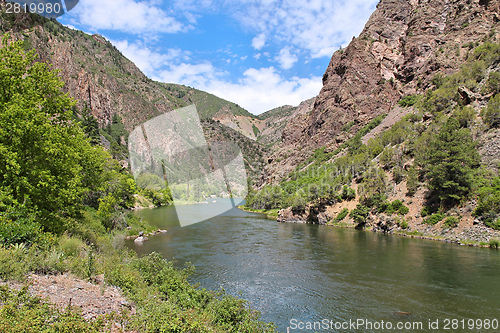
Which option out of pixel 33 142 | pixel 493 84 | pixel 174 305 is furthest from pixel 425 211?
pixel 33 142

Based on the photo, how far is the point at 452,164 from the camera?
33594 millimetres

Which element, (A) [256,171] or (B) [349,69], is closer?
(B) [349,69]

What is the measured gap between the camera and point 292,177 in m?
97.1

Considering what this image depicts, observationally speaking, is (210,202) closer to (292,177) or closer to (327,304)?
(292,177)

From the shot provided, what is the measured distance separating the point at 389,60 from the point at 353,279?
103 metres

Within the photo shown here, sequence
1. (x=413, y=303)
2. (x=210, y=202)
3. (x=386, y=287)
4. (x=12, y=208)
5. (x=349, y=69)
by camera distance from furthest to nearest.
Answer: (x=349, y=69) → (x=210, y=202) → (x=386, y=287) → (x=413, y=303) → (x=12, y=208)

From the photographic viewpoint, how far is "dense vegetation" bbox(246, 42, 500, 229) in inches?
1302

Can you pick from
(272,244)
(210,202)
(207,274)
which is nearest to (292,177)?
(210,202)

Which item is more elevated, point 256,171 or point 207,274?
point 256,171

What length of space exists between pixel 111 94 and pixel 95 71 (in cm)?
1234

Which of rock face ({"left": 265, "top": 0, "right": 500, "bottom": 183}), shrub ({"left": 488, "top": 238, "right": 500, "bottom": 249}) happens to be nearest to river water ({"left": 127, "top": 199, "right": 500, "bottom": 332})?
shrub ({"left": 488, "top": 238, "right": 500, "bottom": 249})

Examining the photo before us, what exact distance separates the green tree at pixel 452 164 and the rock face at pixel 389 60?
42.2 metres

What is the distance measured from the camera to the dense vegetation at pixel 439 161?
33.1 meters

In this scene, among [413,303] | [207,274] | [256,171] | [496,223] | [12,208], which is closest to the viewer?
[12,208]
